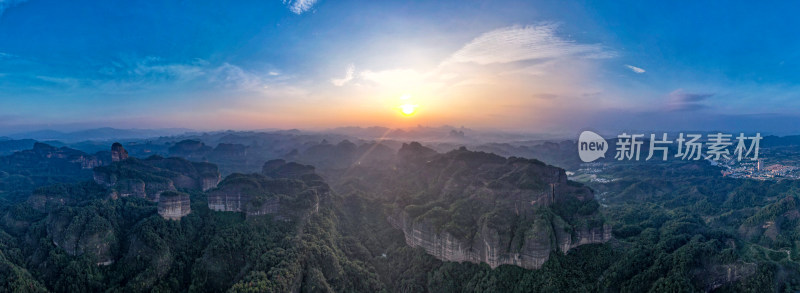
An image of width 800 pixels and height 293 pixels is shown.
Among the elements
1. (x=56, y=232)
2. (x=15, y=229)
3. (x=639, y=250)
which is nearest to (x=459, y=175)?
(x=639, y=250)

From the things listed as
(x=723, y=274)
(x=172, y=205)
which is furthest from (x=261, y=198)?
(x=723, y=274)

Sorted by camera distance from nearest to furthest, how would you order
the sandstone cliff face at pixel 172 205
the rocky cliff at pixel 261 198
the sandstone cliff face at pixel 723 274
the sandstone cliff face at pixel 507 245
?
the sandstone cliff face at pixel 723 274 < the sandstone cliff face at pixel 507 245 < the sandstone cliff face at pixel 172 205 < the rocky cliff at pixel 261 198

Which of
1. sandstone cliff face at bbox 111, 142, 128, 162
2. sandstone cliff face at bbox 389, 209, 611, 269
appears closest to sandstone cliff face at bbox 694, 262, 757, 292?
sandstone cliff face at bbox 389, 209, 611, 269

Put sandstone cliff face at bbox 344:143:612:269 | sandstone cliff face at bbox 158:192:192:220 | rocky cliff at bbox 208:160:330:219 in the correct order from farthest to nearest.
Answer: rocky cliff at bbox 208:160:330:219 < sandstone cliff face at bbox 158:192:192:220 < sandstone cliff face at bbox 344:143:612:269

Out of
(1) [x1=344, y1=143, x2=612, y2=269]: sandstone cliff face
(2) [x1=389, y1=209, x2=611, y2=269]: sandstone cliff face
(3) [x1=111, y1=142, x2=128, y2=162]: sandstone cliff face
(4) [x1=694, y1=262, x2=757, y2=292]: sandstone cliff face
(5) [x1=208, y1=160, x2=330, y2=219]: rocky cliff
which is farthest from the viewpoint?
(3) [x1=111, y1=142, x2=128, y2=162]: sandstone cliff face

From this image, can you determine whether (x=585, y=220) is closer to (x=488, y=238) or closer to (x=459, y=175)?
(x=488, y=238)

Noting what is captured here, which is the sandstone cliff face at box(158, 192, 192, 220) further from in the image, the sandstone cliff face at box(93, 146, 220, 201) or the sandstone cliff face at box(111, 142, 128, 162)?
the sandstone cliff face at box(111, 142, 128, 162)

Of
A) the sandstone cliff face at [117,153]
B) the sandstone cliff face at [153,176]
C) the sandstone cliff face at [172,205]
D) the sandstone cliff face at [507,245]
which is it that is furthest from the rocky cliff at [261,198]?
the sandstone cliff face at [117,153]

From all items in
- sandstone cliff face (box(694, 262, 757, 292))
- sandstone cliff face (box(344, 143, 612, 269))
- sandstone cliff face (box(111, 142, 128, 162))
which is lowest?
sandstone cliff face (box(694, 262, 757, 292))

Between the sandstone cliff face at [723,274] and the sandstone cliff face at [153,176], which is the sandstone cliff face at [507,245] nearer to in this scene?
the sandstone cliff face at [723,274]
